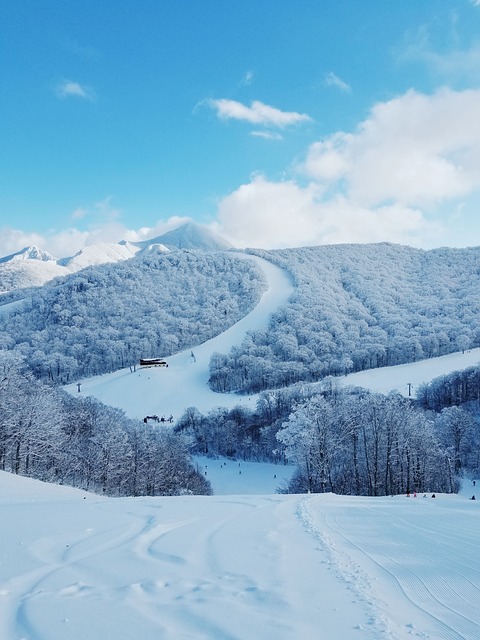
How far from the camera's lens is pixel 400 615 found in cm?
545

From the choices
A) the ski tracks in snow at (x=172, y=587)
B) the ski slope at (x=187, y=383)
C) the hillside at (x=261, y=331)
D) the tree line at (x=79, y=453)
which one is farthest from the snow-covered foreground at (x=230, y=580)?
the hillside at (x=261, y=331)

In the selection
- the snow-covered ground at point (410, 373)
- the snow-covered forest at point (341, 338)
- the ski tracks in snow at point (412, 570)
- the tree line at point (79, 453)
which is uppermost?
the snow-covered forest at point (341, 338)

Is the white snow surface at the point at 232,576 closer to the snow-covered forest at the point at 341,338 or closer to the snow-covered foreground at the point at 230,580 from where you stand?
the snow-covered foreground at the point at 230,580

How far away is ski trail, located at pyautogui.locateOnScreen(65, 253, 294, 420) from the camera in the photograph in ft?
370

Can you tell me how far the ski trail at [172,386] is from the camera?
113 m

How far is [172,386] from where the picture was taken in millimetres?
129250

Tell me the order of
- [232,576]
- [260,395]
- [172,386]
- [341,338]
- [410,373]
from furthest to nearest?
[341,338], [172,386], [410,373], [260,395], [232,576]

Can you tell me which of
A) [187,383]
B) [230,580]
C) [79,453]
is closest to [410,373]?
[187,383]

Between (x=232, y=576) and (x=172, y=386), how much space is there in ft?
411

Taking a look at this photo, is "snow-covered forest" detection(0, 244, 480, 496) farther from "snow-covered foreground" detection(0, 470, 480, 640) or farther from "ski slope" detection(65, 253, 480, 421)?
"snow-covered foreground" detection(0, 470, 480, 640)

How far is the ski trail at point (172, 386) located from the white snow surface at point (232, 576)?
95639 mm

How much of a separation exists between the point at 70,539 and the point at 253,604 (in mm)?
5669

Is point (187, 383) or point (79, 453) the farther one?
point (187, 383)

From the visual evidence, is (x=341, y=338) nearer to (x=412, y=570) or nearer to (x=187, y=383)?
(x=187, y=383)
